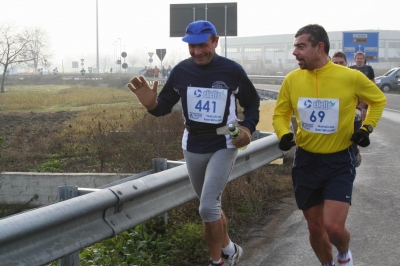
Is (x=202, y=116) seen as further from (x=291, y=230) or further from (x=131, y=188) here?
(x=291, y=230)

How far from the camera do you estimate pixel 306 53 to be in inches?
215

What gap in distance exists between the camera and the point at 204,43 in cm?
575

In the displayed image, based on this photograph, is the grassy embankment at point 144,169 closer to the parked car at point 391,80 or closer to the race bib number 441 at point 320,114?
the race bib number 441 at point 320,114

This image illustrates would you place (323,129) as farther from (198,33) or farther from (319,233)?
(198,33)

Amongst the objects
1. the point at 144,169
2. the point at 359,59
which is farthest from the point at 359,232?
the point at 359,59

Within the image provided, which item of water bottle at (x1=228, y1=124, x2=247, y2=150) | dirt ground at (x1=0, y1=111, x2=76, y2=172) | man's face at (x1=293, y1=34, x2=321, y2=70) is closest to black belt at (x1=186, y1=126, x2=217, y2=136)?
water bottle at (x1=228, y1=124, x2=247, y2=150)

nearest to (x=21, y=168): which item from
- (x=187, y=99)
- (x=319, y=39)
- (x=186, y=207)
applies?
(x=186, y=207)

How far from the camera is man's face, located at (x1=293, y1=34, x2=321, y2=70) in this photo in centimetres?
546

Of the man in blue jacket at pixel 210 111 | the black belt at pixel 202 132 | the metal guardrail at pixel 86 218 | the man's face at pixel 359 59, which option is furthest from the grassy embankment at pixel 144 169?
the man's face at pixel 359 59

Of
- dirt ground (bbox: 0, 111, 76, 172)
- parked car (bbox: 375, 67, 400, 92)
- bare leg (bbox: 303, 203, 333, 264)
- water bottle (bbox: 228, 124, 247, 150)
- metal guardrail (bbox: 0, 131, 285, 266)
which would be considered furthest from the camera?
parked car (bbox: 375, 67, 400, 92)

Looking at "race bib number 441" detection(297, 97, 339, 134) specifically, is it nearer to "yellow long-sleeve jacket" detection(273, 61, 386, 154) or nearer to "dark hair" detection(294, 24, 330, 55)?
"yellow long-sleeve jacket" detection(273, 61, 386, 154)

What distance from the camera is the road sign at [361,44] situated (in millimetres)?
48694

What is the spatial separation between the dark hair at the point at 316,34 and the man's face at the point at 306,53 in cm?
3

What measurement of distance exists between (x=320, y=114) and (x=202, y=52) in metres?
1.07
